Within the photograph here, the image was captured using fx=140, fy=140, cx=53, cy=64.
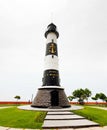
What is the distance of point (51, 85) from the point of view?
2091cm

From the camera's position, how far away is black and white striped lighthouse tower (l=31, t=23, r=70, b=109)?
1983 centimetres

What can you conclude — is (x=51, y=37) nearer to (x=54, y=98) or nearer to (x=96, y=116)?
Answer: (x=54, y=98)

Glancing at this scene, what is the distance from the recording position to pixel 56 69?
72.6 ft

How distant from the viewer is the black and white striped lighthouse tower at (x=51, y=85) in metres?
19.8

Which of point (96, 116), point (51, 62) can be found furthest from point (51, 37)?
point (96, 116)

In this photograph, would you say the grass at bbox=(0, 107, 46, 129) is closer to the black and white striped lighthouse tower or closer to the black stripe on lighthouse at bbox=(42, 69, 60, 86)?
the black and white striped lighthouse tower

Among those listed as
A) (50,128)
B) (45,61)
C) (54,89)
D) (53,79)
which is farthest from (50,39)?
(50,128)

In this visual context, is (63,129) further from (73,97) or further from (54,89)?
(73,97)

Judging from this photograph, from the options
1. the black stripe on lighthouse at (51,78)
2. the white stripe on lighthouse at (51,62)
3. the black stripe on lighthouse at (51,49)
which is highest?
the black stripe on lighthouse at (51,49)

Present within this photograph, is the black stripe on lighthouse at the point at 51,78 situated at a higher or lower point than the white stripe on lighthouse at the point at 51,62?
lower

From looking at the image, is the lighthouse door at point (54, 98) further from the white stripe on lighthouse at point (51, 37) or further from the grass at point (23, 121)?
the white stripe on lighthouse at point (51, 37)

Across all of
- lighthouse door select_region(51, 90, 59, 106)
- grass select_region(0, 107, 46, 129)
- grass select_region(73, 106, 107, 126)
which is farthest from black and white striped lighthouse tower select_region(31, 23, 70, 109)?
grass select_region(0, 107, 46, 129)

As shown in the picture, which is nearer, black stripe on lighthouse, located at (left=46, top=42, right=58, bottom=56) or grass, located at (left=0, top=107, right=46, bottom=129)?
grass, located at (left=0, top=107, right=46, bottom=129)

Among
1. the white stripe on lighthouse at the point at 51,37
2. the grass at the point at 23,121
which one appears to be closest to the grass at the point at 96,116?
the grass at the point at 23,121
